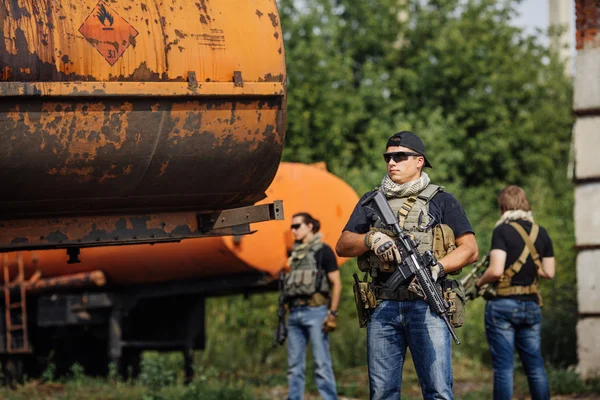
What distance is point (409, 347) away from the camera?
5.72 m

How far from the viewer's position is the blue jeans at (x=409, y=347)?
5652mm

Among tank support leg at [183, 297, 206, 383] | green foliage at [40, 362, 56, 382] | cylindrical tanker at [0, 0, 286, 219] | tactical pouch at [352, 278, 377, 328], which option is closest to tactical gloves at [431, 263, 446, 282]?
tactical pouch at [352, 278, 377, 328]

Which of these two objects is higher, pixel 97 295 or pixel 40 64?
pixel 40 64

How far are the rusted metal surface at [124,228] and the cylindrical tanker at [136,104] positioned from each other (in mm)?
72

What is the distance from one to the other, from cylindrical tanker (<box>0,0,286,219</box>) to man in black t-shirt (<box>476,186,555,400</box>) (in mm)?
2444

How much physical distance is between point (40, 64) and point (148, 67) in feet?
1.98

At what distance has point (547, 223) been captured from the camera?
1817 centimetres

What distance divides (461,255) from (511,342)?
2439 millimetres

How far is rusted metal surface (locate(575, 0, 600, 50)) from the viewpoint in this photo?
1109 cm

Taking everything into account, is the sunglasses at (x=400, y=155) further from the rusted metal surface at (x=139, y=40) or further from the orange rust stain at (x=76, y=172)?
the orange rust stain at (x=76, y=172)

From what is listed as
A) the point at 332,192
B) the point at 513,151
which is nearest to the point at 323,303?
the point at 332,192

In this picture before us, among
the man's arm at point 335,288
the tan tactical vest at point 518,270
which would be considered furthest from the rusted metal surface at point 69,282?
the tan tactical vest at point 518,270

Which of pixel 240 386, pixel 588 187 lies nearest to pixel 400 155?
pixel 240 386

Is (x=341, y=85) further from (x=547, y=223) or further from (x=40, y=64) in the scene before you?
(x=40, y=64)
